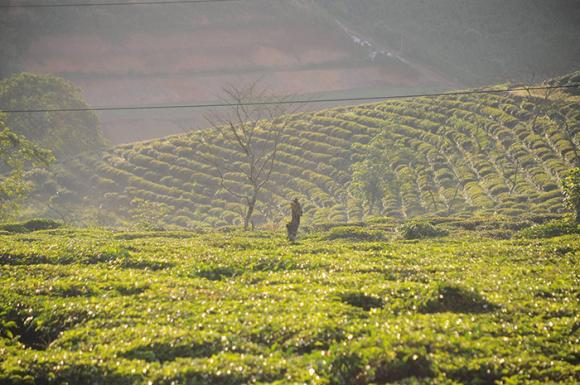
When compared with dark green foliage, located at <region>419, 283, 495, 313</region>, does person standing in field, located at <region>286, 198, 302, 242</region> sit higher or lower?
higher

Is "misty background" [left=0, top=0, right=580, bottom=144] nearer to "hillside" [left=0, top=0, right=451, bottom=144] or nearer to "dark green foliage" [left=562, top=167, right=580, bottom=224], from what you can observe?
"hillside" [left=0, top=0, right=451, bottom=144]

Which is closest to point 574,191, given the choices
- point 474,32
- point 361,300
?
point 361,300

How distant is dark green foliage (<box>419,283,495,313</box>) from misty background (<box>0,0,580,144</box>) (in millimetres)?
90918

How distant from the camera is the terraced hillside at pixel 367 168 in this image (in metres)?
50.1

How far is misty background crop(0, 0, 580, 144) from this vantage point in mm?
107625

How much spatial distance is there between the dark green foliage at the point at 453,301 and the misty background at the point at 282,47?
298ft

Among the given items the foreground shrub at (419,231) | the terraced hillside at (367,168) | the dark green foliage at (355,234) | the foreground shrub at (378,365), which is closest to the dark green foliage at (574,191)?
the foreground shrub at (419,231)

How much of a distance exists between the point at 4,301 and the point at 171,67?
4361 inches

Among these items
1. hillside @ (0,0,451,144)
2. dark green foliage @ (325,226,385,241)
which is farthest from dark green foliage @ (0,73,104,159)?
dark green foliage @ (325,226,385,241)

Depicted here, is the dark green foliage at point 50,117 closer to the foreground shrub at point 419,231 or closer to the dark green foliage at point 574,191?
the foreground shrub at point 419,231

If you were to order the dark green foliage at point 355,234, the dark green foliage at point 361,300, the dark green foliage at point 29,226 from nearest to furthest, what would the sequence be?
the dark green foliage at point 361,300, the dark green foliage at point 355,234, the dark green foliage at point 29,226

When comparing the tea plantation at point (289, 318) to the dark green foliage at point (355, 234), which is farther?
the dark green foliage at point (355, 234)

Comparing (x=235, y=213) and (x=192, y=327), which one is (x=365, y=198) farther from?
(x=192, y=327)

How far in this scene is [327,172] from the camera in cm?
5941
